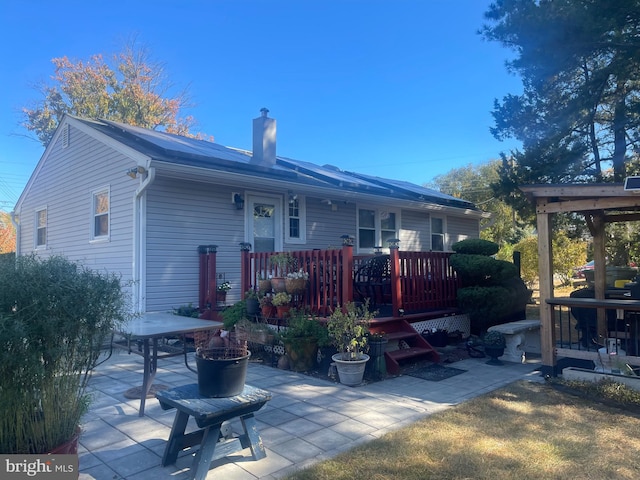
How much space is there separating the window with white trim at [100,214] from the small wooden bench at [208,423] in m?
6.77

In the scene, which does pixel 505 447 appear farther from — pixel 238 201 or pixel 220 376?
pixel 238 201

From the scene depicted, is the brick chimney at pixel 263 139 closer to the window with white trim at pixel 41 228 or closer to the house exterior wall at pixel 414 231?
the house exterior wall at pixel 414 231

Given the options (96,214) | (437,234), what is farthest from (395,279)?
(437,234)

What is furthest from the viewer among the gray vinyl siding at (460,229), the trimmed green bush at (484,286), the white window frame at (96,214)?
the gray vinyl siding at (460,229)

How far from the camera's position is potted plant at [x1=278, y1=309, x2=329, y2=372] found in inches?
228

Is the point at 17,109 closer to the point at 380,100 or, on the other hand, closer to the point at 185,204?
the point at 380,100

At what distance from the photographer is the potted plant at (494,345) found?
248 inches

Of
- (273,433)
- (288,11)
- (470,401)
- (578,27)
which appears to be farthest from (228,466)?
(288,11)

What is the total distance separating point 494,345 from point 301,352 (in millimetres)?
2880

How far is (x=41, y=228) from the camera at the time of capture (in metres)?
11.9

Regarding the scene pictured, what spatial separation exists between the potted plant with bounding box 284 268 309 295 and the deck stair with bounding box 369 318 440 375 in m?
1.24

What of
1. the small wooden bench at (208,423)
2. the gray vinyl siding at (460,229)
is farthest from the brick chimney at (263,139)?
the small wooden bench at (208,423)

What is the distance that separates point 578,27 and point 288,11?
10757 mm

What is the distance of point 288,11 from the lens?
16094 mm
